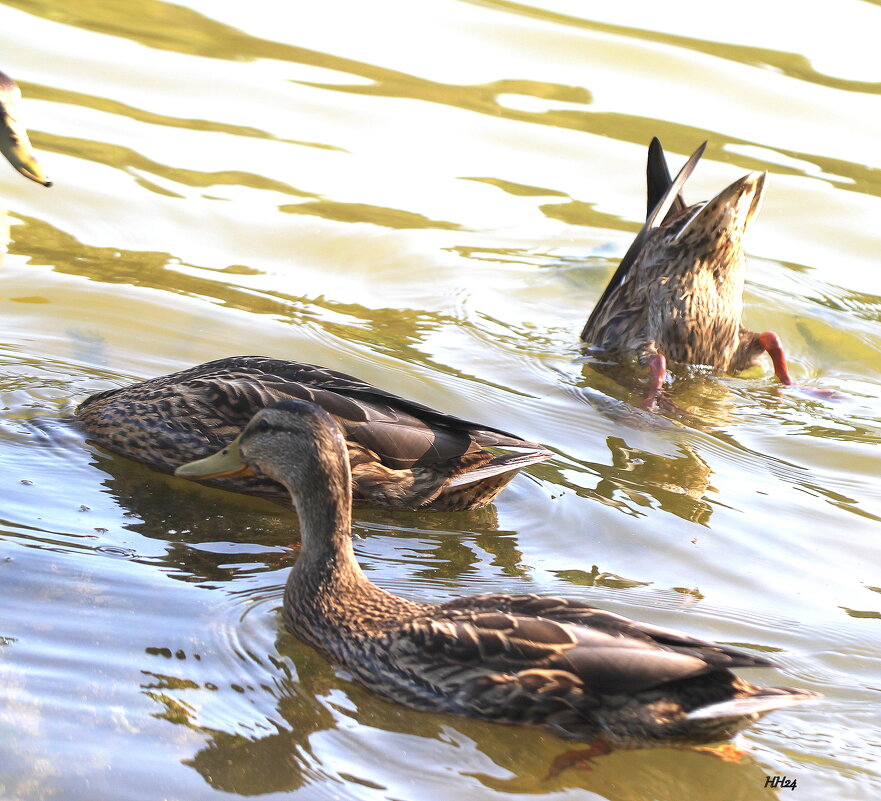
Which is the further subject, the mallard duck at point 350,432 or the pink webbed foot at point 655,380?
the pink webbed foot at point 655,380

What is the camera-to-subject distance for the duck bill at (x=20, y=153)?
8.05m

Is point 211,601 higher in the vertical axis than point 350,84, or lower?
lower

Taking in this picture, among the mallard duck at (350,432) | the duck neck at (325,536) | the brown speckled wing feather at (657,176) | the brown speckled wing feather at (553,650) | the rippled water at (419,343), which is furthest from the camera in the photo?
the brown speckled wing feather at (657,176)

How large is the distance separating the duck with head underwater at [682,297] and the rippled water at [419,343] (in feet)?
0.85

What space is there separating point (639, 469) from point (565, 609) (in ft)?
6.99

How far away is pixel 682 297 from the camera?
7918 mm

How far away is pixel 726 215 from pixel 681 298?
0.56m

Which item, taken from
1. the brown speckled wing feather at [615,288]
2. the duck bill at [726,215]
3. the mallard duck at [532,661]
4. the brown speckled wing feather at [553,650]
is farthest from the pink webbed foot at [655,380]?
the brown speckled wing feather at [553,650]

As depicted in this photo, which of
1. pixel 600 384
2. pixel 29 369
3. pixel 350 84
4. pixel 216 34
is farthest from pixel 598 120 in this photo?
pixel 29 369

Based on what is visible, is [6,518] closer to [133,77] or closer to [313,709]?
[313,709]

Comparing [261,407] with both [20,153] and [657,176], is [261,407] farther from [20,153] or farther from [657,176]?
[657,176]

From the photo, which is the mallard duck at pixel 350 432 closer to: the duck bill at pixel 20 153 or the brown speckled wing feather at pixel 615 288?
the brown speckled wing feather at pixel 615 288

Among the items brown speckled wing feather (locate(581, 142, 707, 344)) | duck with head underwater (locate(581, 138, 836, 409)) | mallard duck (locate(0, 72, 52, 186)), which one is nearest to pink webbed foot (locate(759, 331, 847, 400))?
duck with head underwater (locate(581, 138, 836, 409))

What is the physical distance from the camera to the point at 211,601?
15.6 feet
